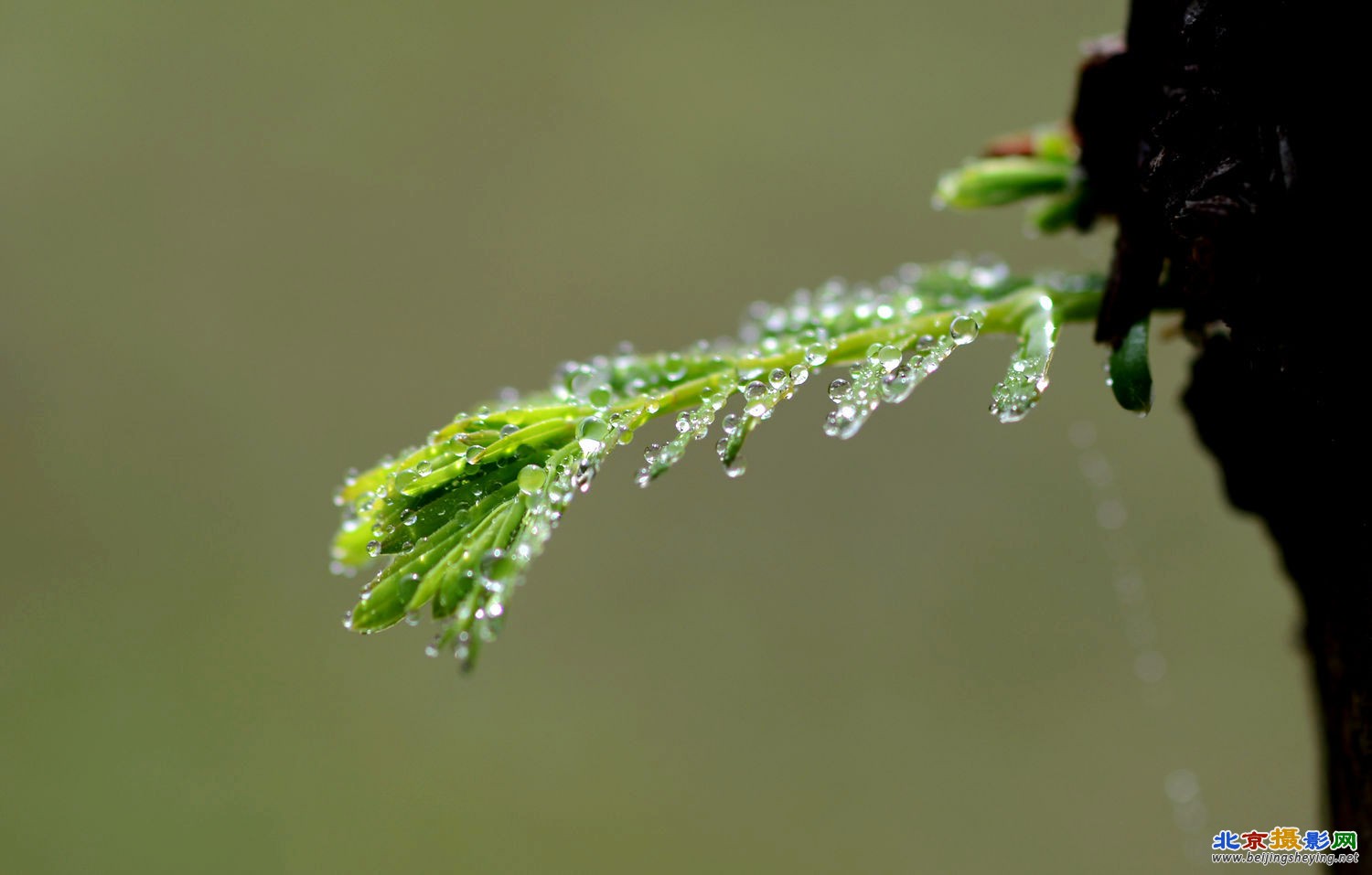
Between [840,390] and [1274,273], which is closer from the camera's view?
[1274,273]

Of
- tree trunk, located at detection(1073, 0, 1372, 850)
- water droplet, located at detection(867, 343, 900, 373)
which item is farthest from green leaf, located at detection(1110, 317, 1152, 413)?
water droplet, located at detection(867, 343, 900, 373)

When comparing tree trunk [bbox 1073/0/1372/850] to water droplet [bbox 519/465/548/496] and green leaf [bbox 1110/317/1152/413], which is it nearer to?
green leaf [bbox 1110/317/1152/413]

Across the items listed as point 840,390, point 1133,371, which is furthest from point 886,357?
point 1133,371

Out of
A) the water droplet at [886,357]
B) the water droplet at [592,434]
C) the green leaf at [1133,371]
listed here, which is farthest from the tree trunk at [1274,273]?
the water droplet at [592,434]

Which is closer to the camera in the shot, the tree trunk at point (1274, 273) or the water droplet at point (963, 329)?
the tree trunk at point (1274, 273)

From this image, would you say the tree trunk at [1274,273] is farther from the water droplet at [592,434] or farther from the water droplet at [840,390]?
the water droplet at [592,434]

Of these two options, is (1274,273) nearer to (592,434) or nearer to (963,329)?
(963,329)

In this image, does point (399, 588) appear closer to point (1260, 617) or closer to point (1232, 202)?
point (1232, 202)

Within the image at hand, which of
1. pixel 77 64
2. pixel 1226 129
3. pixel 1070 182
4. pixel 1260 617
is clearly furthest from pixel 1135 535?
pixel 77 64
